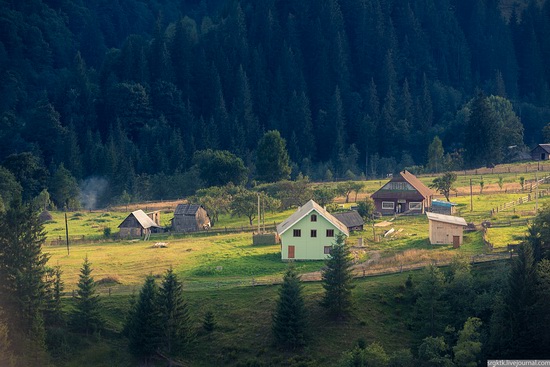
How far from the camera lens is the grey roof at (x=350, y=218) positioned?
83062 mm

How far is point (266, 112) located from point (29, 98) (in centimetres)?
4564

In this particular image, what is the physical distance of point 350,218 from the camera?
276ft

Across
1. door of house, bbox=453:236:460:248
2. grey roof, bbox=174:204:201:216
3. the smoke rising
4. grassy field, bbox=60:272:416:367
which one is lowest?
grassy field, bbox=60:272:416:367

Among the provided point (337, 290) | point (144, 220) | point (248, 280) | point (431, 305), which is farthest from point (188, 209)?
point (431, 305)

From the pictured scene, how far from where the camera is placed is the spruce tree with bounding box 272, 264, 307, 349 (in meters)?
59.7

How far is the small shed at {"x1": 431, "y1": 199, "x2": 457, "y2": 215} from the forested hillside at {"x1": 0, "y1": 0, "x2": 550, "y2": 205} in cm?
4665

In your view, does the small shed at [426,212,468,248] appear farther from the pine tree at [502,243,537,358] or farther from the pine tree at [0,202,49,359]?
the pine tree at [0,202,49,359]

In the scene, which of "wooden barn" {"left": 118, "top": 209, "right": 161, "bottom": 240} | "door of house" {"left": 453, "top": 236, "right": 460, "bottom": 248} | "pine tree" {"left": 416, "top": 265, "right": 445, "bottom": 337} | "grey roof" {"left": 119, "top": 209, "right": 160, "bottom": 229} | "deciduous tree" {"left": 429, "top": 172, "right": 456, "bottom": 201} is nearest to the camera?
"pine tree" {"left": 416, "top": 265, "right": 445, "bottom": 337}

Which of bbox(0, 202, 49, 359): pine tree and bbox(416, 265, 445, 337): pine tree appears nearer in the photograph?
bbox(0, 202, 49, 359): pine tree

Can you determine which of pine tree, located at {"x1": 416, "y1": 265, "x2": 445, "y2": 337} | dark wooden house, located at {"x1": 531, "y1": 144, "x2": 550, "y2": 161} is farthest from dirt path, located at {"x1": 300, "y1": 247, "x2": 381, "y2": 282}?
dark wooden house, located at {"x1": 531, "y1": 144, "x2": 550, "y2": 161}

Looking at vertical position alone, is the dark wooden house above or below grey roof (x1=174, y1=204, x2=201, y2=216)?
above

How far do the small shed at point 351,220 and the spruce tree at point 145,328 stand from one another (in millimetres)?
26159

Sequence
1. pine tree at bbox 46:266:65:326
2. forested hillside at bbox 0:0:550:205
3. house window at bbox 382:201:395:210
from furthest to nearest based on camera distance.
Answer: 1. forested hillside at bbox 0:0:550:205
2. house window at bbox 382:201:395:210
3. pine tree at bbox 46:266:65:326

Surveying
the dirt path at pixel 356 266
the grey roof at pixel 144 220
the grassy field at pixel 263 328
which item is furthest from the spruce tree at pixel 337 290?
the grey roof at pixel 144 220
